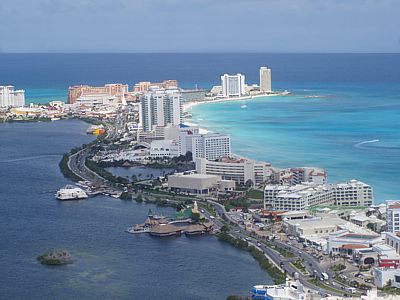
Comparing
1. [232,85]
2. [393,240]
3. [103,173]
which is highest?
[232,85]

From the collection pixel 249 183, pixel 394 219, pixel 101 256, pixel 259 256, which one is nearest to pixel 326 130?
pixel 249 183

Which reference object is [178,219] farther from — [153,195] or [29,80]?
[29,80]

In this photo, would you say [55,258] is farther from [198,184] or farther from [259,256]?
[198,184]

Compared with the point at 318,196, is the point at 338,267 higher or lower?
lower

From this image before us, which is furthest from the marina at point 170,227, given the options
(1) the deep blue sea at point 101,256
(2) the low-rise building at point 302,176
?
(2) the low-rise building at point 302,176

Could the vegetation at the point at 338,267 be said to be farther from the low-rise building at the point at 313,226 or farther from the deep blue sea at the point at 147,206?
the low-rise building at the point at 313,226

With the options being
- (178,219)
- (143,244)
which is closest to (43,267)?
(143,244)

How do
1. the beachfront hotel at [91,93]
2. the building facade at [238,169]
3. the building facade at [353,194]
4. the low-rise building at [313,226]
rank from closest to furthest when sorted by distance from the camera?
1. the low-rise building at [313,226]
2. the building facade at [353,194]
3. the building facade at [238,169]
4. the beachfront hotel at [91,93]
